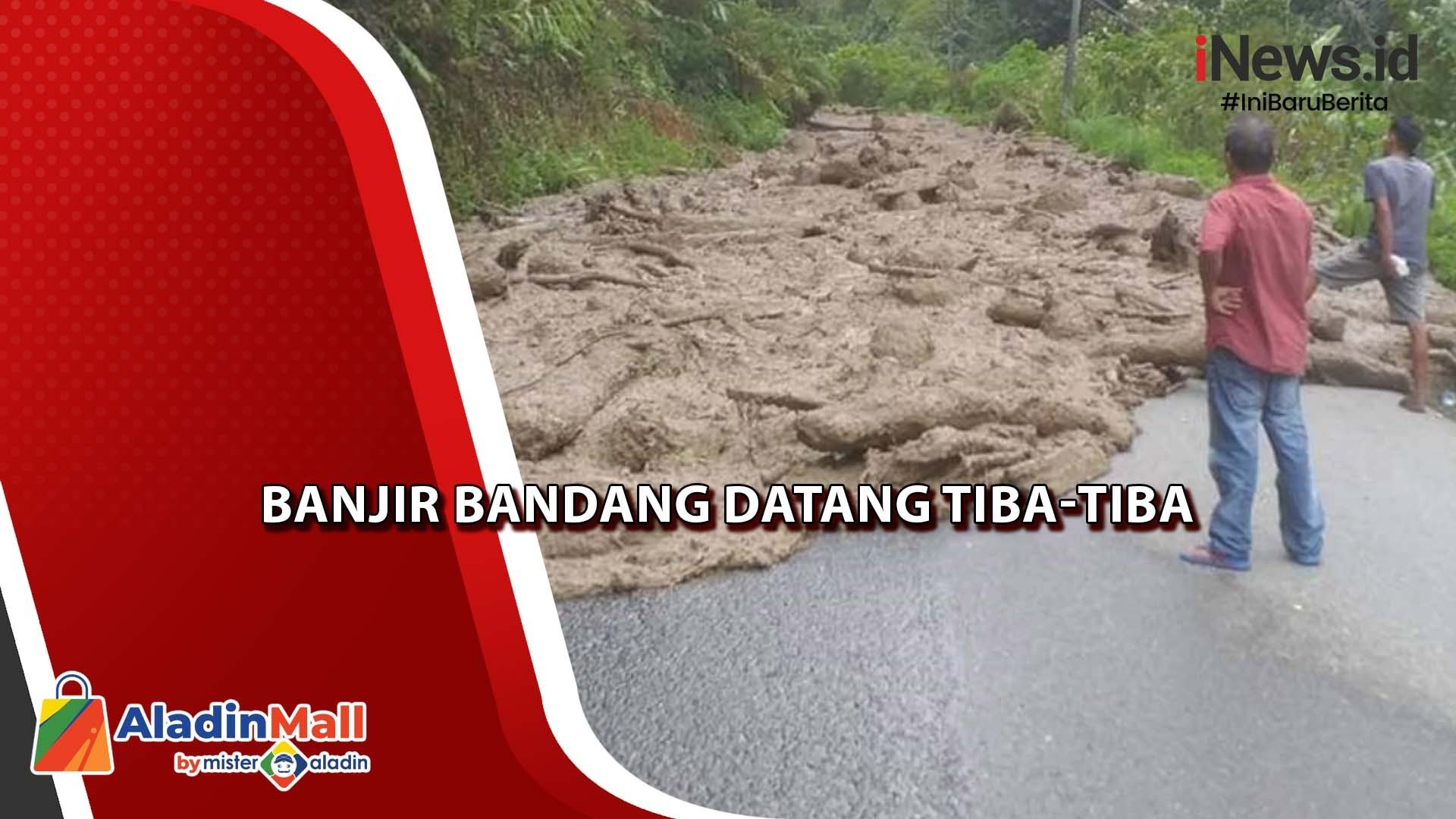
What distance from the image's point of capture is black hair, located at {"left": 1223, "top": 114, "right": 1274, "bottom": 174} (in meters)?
2.29

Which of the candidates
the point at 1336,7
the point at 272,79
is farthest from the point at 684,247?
the point at 272,79

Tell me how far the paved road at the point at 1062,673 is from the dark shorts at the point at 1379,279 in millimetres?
536

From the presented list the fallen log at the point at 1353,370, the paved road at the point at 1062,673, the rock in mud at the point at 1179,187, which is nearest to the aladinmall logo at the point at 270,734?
the paved road at the point at 1062,673

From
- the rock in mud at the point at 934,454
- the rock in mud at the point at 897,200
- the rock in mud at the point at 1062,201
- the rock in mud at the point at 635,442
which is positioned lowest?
the rock in mud at the point at 897,200

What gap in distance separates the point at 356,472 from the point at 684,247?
384 cm

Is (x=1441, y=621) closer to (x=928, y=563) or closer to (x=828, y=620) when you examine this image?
(x=928, y=563)

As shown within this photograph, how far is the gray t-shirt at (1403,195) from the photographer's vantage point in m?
2.97

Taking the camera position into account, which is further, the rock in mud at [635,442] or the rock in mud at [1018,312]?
the rock in mud at [1018,312]

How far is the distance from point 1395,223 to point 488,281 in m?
2.41

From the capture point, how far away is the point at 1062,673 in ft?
7.12

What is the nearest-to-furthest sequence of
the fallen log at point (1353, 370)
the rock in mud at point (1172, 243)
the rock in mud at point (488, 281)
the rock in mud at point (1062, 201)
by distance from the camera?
1. the rock in mud at point (488, 281)
2. the fallen log at point (1353, 370)
3. the rock in mud at point (1172, 243)
4. the rock in mud at point (1062, 201)

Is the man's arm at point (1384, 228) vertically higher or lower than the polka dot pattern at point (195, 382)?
lower

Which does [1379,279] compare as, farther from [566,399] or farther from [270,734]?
[270,734]

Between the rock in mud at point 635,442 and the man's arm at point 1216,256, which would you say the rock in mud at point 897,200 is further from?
the man's arm at point 1216,256
